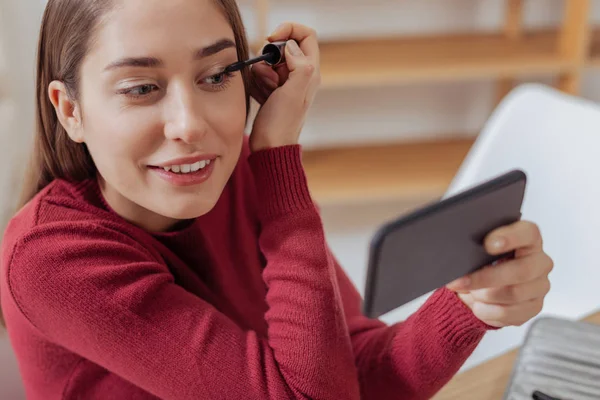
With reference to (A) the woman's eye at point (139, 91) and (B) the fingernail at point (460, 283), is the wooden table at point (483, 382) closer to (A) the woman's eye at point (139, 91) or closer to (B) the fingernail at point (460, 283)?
(B) the fingernail at point (460, 283)

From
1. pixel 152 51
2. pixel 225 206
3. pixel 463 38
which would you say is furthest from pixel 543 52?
pixel 152 51

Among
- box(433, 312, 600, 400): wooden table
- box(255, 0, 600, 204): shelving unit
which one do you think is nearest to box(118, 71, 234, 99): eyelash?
box(433, 312, 600, 400): wooden table

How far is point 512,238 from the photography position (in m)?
0.73

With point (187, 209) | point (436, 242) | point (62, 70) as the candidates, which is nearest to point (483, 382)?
point (436, 242)

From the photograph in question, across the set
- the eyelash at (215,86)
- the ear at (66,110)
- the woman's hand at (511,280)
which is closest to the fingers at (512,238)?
the woman's hand at (511,280)

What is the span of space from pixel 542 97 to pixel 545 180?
0.17 m

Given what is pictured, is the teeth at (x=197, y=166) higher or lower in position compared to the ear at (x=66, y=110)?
lower

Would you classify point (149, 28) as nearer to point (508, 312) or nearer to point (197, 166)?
point (197, 166)

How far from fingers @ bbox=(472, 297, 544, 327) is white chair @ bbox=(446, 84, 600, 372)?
0.52m

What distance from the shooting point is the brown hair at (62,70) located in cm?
83

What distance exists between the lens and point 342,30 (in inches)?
96.4

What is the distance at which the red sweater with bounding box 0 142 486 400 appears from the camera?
83cm

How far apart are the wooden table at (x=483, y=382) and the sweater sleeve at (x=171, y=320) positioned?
0.13 m

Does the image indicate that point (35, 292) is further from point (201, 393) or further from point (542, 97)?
point (542, 97)
